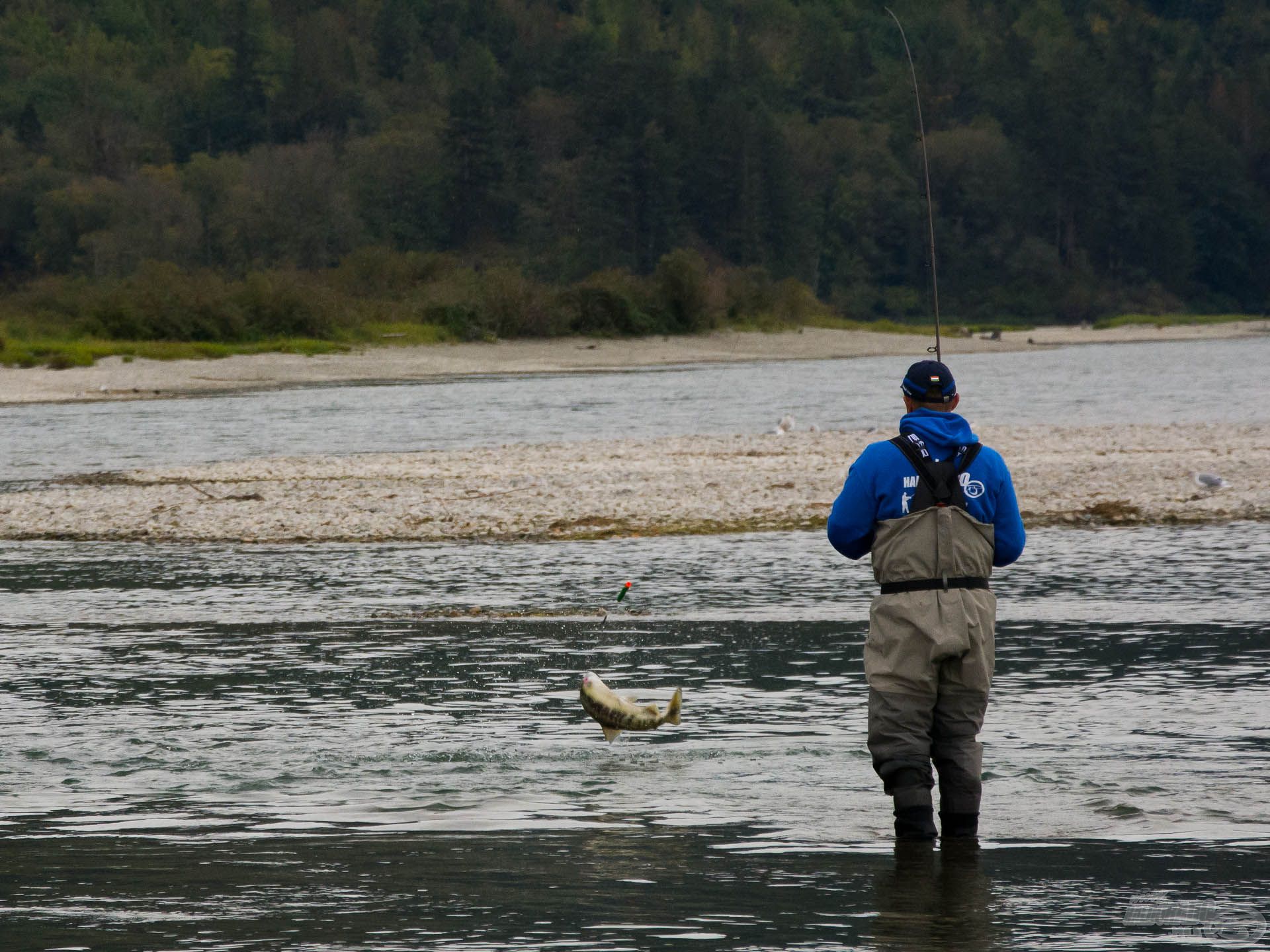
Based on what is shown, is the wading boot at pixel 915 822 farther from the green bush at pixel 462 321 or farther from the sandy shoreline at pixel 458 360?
the green bush at pixel 462 321

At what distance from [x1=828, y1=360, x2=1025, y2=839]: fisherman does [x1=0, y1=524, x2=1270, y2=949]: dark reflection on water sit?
1.31 ft

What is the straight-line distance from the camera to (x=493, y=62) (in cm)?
12238

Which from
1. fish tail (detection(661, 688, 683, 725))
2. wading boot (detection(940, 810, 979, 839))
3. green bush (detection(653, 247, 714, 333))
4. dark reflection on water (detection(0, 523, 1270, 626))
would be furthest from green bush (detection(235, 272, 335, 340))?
wading boot (detection(940, 810, 979, 839))

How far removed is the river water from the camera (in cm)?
561

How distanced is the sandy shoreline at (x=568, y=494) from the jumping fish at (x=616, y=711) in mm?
8598

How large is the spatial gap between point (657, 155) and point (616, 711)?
319ft

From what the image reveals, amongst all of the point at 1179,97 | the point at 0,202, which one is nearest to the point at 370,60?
the point at 0,202

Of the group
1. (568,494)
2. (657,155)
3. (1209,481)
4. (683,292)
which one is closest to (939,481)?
(1209,481)

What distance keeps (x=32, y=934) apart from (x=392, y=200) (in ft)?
333

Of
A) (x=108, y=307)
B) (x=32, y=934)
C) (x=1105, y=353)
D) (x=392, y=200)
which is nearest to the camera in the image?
(x=32, y=934)

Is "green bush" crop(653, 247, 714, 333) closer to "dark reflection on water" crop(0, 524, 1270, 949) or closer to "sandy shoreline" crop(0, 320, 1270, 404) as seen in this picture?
"sandy shoreline" crop(0, 320, 1270, 404)

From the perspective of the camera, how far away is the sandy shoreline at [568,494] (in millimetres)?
17031

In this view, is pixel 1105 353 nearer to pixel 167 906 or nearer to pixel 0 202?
pixel 0 202

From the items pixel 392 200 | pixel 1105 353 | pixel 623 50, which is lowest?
pixel 1105 353
